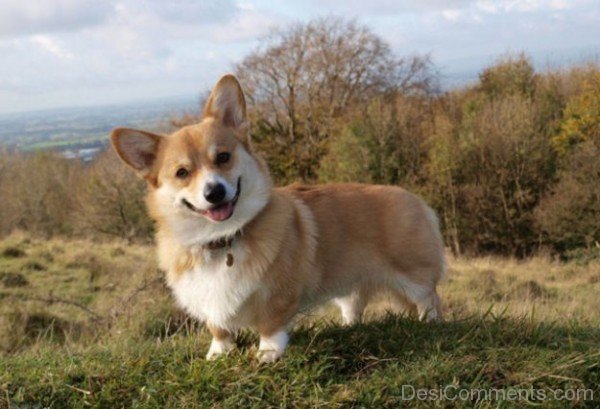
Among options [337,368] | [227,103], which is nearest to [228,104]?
[227,103]

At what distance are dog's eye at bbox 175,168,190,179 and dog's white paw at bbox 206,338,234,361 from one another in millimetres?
1193

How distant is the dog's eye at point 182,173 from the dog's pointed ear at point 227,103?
53cm

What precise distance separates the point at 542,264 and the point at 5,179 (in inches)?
1415

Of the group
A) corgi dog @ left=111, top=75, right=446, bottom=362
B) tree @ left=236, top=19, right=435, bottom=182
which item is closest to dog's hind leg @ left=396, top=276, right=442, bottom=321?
corgi dog @ left=111, top=75, right=446, bottom=362

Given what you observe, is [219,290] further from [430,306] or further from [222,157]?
[430,306]

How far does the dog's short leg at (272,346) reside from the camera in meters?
3.70

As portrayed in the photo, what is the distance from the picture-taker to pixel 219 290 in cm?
393

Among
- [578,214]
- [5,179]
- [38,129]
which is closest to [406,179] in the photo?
[578,214]

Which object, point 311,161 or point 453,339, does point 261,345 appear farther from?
point 311,161

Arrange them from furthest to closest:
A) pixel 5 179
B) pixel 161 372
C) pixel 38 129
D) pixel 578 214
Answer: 1. pixel 38 129
2. pixel 5 179
3. pixel 578 214
4. pixel 161 372

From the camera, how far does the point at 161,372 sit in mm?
3553

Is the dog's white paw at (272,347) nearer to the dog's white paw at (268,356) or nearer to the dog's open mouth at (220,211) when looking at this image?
the dog's white paw at (268,356)

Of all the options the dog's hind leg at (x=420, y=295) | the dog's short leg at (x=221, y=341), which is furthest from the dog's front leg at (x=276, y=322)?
the dog's hind leg at (x=420, y=295)

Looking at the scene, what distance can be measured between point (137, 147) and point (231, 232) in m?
0.92
